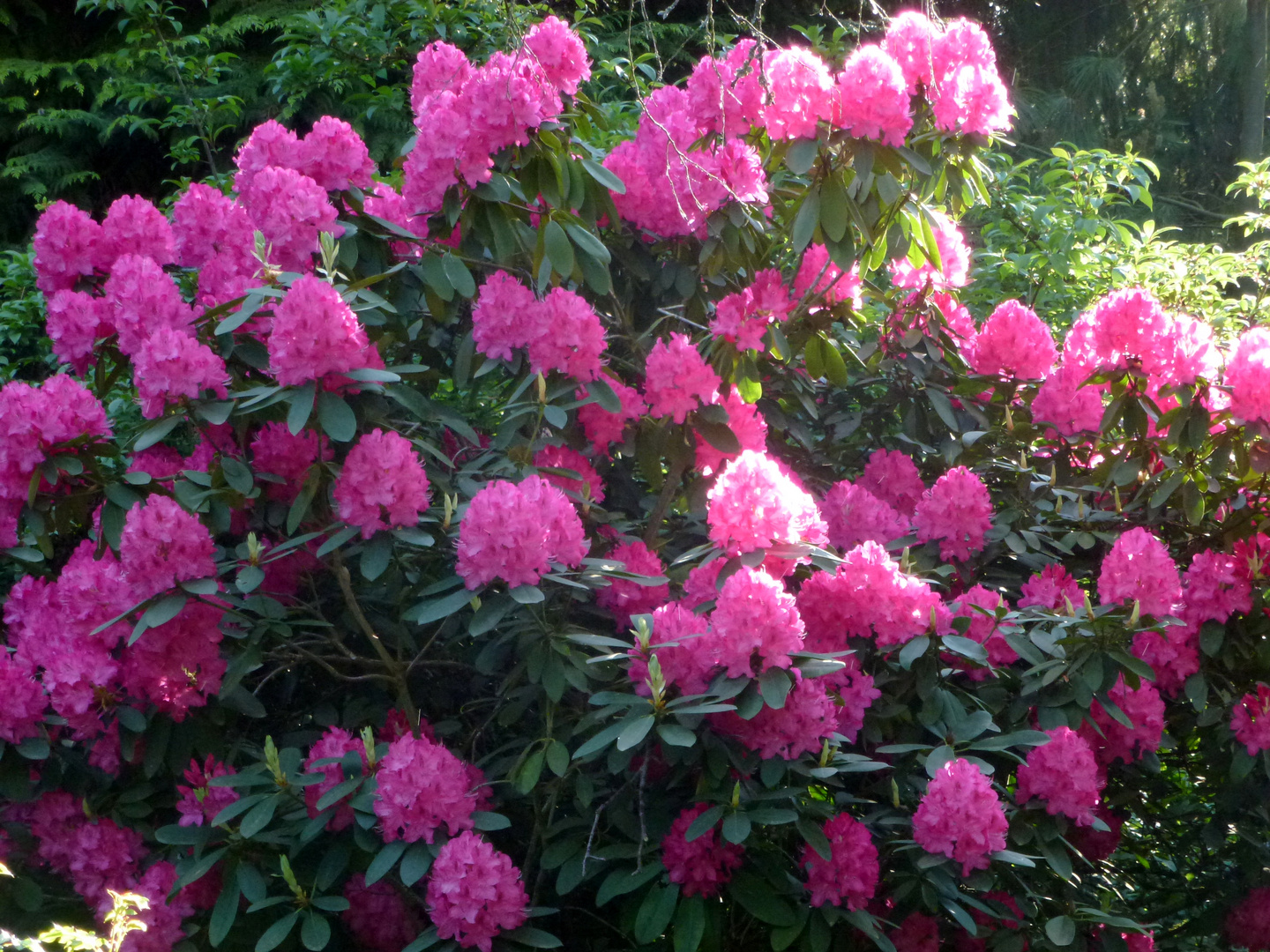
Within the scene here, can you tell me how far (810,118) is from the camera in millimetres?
2287

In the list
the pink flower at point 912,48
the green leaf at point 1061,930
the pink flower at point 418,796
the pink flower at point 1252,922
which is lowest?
the pink flower at point 1252,922

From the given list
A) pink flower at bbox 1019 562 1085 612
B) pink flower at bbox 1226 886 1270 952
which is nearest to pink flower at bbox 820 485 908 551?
pink flower at bbox 1019 562 1085 612

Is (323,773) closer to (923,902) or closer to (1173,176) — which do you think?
(923,902)

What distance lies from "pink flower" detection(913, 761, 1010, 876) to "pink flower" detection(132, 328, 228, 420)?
1500 mm

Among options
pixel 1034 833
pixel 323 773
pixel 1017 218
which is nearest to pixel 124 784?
pixel 323 773

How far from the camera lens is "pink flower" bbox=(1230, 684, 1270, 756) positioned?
7.70 ft

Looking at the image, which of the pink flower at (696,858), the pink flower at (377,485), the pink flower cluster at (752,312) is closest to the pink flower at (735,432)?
the pink flower cluster at (752,312)

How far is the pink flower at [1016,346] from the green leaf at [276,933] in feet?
6.29

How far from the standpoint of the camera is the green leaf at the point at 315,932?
77.1 inches

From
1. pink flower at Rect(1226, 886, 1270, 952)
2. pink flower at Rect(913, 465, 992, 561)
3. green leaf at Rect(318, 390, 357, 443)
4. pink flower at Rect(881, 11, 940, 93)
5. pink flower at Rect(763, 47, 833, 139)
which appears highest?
pink flower at Rect(881, 11, 940, 93)

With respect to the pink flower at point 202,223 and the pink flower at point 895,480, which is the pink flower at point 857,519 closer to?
the pink flower at point 895,480

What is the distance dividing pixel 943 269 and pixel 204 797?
6.43 ft

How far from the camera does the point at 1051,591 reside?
2.40 meters

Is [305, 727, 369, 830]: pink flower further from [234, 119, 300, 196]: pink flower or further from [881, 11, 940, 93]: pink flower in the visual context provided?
[881, 11, 940, 93]: pink flower
